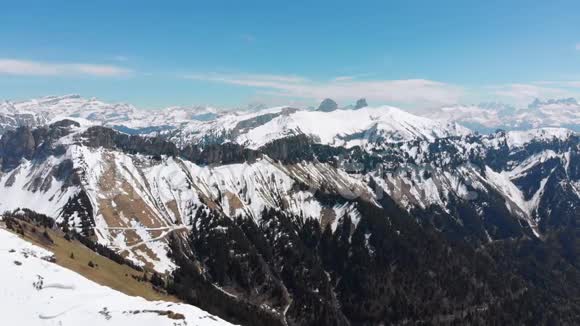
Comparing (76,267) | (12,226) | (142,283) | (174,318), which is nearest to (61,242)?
(12,226)

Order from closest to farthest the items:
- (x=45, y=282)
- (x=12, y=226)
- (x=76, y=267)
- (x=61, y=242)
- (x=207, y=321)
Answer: (x=207, y=321) → (x=45, y=282) → (x=76, y=267) → (x=12, y=226) → (x=61, y=242)

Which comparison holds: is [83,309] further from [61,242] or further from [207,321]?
[61,242]

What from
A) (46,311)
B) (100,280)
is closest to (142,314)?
(46,311)

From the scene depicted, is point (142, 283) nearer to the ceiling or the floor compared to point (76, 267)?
nearer to the floor

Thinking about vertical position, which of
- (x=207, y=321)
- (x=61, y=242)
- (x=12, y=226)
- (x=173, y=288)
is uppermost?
(x=207, y=321)

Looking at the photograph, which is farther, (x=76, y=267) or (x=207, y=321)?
(x=76, y=267)

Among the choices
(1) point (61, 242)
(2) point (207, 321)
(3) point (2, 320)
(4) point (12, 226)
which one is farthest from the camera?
(1) point (61, 242)
